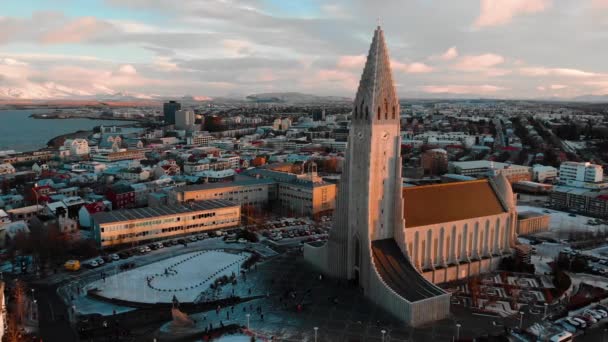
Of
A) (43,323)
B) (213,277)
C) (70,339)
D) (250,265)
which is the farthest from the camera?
(250,265)

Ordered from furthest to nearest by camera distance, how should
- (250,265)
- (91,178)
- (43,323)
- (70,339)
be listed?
(91,178), (250,265), (43,323), (70,339)

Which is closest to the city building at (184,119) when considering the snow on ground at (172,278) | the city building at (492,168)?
the city building at (492,168)

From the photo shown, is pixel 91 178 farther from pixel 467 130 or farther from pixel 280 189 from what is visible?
pixel 467 130

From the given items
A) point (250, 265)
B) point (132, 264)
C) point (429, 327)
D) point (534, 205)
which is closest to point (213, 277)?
point (250, 265)

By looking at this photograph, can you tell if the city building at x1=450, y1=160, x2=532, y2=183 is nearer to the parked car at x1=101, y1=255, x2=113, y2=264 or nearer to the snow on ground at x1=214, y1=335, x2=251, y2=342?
the parked car at x1=101, y1=255, x2=113, y2=264

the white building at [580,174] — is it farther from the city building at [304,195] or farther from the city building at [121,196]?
the city building at [121,196]

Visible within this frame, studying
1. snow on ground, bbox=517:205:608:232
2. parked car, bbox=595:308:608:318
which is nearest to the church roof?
parked car, bbox=595:308:608:318

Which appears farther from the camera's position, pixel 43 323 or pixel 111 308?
pixel 111 308

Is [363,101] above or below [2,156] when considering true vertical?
above
